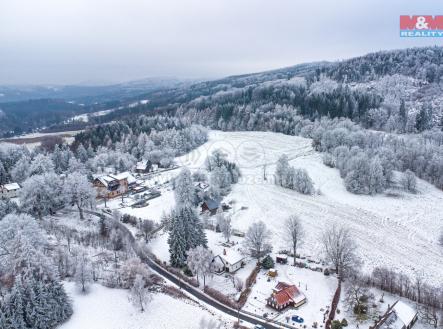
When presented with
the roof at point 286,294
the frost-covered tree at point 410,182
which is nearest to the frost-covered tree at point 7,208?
the roof at point 286,294

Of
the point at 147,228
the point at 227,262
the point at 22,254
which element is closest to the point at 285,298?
the point at 227,262

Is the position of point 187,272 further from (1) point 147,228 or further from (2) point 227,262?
(1) point 147,228

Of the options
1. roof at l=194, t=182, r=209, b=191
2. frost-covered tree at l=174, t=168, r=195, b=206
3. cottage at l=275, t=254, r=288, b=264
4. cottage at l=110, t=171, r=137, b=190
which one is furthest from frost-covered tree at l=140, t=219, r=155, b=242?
cottage at l=110, t=171, r=137, b=190

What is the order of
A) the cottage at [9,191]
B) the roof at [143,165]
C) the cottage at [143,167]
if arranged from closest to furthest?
1. the cottage at [9,191]
2. the cottage at [143,167]
3. the roof at [143,165]

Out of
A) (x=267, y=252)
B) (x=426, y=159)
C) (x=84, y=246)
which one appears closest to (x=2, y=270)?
(x=84, y=246)

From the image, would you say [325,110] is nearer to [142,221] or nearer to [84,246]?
[142,221]

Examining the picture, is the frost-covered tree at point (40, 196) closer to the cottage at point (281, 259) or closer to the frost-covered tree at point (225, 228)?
the frost-covered tree at point (225, 228)

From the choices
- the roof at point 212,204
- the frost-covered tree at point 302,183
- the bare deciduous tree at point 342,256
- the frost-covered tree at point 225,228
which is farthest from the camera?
the frost-covered tree at point 302,183
